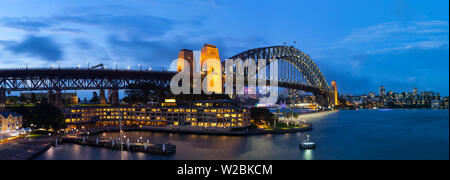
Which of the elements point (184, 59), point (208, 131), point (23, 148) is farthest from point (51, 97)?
point (208, 131)

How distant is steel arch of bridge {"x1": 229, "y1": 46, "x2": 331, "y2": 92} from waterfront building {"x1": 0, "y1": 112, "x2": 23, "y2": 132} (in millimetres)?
53748

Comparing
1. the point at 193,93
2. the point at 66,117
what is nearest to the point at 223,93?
the point at 193,93

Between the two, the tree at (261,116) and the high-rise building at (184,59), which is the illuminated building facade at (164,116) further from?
the high-rise building at (184,59)

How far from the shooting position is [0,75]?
184 feet

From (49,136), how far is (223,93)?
42.8 meters

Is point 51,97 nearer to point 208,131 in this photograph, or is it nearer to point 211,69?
point 211,69

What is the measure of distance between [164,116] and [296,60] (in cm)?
6316

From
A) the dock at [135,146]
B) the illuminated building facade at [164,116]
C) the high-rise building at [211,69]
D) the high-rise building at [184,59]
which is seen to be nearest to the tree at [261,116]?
the illuminated building facade at [164,116]

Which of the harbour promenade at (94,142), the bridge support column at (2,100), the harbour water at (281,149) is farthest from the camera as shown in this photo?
the bridge support column at (2,100)

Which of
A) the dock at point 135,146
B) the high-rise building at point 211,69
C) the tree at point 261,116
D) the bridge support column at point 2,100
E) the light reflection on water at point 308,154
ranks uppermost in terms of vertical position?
the high-rise building at point 211,69

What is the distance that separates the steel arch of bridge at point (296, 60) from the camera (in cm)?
8682

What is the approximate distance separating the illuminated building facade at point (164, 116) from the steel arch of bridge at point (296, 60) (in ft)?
119

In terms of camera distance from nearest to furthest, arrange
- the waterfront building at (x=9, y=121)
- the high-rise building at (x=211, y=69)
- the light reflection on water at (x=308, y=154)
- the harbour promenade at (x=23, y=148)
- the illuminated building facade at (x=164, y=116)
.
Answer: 1. the harbour promenade at (x=23, y=148)
2. the light reflection on water at (x=308, y=154)
3. the waterfront building at (x=9, y=121)
4. the illuminated building facade at (x=164, y=116)
5. the high-rise building at (x=211, y=69)

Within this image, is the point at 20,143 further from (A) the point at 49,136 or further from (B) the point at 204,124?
(B) the point at 204,124
